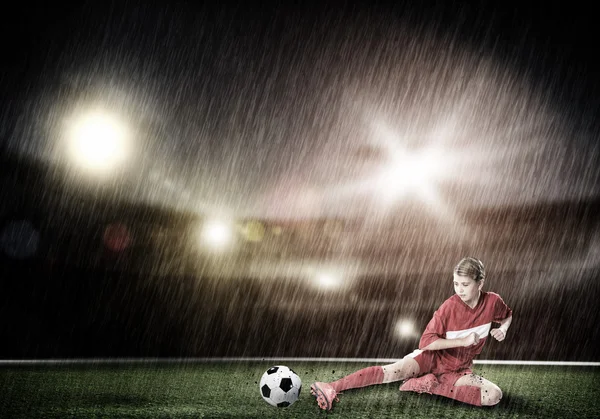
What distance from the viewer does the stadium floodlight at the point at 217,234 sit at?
8375 millimetres

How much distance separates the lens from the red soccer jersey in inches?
122

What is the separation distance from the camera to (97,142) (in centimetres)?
879

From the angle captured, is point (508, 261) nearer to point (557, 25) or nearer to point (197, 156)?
point (557, 25)

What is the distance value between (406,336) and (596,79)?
17.4 feet

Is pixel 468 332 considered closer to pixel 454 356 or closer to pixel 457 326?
pixel 457 326

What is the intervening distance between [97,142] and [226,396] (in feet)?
21.7

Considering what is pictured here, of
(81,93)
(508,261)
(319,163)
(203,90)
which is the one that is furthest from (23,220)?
(508,261)

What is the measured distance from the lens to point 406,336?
739cm

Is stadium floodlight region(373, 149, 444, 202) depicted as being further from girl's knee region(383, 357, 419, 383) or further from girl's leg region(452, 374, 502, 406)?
girl's leg region(452, 374, 502, 406)

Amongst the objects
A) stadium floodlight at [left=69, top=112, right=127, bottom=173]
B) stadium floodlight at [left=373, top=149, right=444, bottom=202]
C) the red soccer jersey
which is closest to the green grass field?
the red soccer jersey

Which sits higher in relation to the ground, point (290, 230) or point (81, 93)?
point (81, 93)

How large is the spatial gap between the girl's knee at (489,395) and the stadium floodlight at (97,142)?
7.53 meters

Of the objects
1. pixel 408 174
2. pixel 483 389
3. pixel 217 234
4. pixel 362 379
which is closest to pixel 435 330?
pixel 483 389

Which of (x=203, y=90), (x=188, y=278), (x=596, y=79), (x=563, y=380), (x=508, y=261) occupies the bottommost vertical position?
(x=188, y=278)
